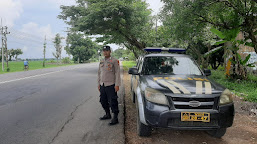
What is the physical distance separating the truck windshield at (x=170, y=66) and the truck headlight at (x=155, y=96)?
3.65ft

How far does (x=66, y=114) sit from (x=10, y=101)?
2.67 metres

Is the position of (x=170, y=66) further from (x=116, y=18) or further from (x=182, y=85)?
(x=116, y=18)

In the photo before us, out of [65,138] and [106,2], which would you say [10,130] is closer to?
[65,138]

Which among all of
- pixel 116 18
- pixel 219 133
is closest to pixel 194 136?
pixel 219 133

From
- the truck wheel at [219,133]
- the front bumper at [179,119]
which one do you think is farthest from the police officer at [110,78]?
the truck wheel at [219,133]

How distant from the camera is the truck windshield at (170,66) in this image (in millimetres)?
4297

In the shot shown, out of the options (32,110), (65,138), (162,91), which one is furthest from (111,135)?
(32,110)

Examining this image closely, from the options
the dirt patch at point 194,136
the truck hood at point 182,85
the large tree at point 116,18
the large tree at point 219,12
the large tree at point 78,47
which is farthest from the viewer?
the large tree at point 78,47

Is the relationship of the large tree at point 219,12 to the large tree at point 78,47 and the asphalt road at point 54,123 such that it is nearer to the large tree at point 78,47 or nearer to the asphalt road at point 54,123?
the asphalt road at point 54,123

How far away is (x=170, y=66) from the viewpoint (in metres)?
4.43

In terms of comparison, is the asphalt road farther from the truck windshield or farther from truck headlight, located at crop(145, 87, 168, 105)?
the truck windshield

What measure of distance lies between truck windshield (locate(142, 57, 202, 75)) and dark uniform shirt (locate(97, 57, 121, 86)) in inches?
25.0

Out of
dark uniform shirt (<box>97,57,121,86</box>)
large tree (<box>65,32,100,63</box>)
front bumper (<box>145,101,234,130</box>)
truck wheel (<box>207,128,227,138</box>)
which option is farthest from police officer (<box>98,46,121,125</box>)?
large tree (<box>65,32,100,63</box>)

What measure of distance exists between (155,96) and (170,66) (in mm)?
1462
